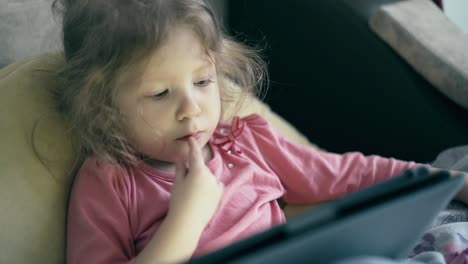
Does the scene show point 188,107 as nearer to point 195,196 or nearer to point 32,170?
point 195,196

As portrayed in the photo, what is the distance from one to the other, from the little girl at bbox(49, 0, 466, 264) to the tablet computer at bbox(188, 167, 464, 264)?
0.31 metres

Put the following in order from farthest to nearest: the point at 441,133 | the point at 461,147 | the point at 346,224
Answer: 1. the point at 441,133
2. the point at 461,147
3. the point at 346,224

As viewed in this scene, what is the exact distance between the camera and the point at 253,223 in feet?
3.11

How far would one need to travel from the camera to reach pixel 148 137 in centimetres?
93

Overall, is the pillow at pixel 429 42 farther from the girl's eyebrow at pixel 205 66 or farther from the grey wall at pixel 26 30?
the grey wall at pixel 26 30

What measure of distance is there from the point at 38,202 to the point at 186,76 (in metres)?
0.30

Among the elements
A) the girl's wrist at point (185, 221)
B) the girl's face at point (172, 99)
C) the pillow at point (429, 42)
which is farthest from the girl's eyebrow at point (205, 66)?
the pillow at point (429, 42)

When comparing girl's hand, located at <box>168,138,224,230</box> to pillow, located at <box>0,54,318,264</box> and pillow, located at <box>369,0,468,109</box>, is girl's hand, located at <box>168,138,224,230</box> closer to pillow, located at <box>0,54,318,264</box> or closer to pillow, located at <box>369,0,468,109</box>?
pillow, located at <box>0,54,318,264</box>

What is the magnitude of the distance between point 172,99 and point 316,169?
35 cm

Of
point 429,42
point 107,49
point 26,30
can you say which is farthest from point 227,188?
point 429,42

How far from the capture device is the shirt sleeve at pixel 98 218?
0.84 metres

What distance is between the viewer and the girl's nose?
880mm

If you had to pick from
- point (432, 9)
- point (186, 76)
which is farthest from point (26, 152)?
point (432, 9)

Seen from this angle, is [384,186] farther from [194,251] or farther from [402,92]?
[402,92]
